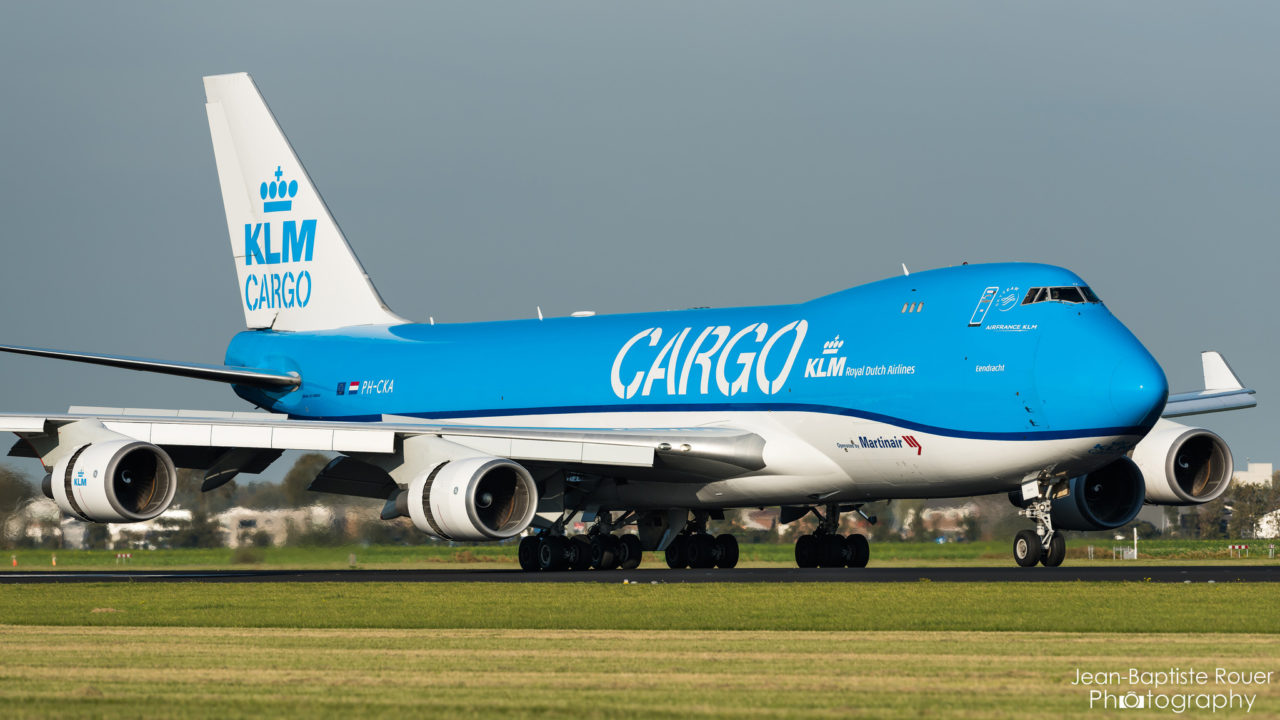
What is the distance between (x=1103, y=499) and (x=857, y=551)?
5.05m

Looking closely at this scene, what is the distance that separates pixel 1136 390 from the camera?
990 inches

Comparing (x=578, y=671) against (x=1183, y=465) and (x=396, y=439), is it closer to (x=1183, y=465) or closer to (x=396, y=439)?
(x=396, y=439)

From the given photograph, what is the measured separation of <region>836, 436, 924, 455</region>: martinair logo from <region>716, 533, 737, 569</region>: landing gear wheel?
6.35 meters

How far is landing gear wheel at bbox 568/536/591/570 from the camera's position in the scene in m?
31.0

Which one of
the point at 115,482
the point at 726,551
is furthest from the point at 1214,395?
the point at 115,482

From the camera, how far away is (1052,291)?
86.8 feet

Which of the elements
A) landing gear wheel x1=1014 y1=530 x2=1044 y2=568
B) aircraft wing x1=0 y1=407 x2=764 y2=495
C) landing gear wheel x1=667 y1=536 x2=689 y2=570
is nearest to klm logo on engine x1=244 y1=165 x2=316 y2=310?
aircraft wing x1=0 y1=407 x2=764 y2=495

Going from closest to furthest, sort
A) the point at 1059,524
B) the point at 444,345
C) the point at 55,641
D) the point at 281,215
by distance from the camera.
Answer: the point at 55,641
the point at 1059,524
the point at 444,345
the point at 281,215

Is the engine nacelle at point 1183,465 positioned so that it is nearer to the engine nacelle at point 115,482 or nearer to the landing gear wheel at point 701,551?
the landing gear wheel at point 701,551

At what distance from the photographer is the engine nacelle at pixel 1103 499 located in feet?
97.4

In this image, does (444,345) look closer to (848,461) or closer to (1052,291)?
(848,461)

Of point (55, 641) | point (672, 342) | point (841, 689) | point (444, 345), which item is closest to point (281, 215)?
point (444, 345)

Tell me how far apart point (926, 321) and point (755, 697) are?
1751 cm

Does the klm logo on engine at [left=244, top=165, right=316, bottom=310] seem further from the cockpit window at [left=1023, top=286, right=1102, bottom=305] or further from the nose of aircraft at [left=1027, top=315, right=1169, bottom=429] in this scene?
the nose of aircraft at [left=1027, top=315, right=1169, bottom=429]
